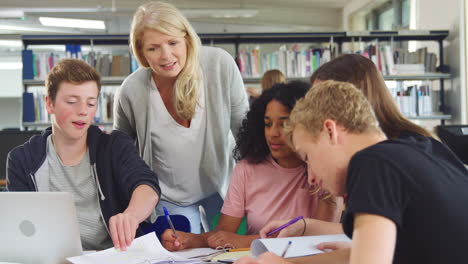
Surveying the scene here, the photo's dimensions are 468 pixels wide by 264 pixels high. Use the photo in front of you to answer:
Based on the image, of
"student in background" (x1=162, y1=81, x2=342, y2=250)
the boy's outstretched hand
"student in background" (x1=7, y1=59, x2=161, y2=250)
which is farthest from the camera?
"student in background" (x1=162, y1=81, x2=342, y2=250)

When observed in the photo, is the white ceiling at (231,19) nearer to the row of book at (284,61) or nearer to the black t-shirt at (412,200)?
the row of book at (284,61)

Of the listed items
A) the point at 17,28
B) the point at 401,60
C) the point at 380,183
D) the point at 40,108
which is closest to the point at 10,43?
the point at 17,28

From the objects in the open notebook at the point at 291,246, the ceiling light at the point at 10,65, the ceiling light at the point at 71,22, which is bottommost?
the open notebook at the point at 291,246

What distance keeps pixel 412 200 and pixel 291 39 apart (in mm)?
5068

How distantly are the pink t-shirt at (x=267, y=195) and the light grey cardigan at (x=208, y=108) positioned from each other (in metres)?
0.18

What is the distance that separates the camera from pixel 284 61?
595 centimetres

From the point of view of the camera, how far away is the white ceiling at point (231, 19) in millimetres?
9492

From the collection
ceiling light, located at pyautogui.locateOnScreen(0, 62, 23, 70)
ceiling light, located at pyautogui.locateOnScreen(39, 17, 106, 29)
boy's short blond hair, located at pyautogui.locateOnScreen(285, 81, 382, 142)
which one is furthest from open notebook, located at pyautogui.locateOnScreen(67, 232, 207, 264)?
ceiling light, located at pyautogui.locateOnScreen(0, 62, 23, 70)

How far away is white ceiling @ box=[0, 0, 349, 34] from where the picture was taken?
949cm

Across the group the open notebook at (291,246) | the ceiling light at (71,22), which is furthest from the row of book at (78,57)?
the open notebook at (291,246)

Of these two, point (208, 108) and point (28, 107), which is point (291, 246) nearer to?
point (208, 108)

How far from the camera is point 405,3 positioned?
768 centimetres

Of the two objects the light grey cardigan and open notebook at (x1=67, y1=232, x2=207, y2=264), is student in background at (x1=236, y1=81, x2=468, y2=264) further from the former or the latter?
the light grey cardigan

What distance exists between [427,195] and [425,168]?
5 cm
